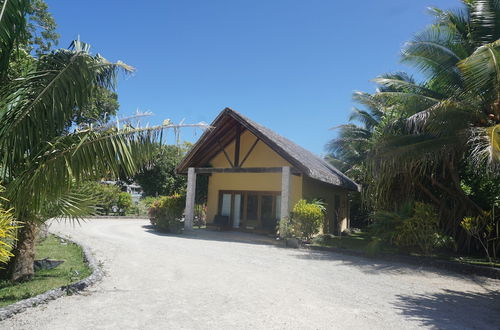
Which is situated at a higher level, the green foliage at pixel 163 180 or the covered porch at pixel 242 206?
the green foliage at pixel 163 180

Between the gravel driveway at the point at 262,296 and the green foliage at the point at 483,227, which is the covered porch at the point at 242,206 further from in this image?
the green foliage at the point at 483,227

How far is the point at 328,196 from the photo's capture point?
18.0 m

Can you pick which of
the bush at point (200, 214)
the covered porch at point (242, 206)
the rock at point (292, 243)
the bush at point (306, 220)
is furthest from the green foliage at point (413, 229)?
the bush at point (200, 214)

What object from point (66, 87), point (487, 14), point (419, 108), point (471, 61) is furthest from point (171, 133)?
point (487, 14)

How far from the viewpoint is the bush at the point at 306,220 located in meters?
11.7

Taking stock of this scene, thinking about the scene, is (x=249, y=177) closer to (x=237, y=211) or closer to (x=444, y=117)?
(x=237, y=211)

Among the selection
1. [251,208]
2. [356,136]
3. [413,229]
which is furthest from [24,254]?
[356,136]

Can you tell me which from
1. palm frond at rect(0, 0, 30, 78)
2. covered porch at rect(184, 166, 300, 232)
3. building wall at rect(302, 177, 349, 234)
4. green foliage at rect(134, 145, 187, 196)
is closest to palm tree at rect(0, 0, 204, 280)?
palm frond at rect(0, 0, 30, 78)

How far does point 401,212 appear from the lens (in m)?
10.5

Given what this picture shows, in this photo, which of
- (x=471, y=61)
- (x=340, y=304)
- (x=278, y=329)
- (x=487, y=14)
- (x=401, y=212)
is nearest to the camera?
(x=278, y=329)

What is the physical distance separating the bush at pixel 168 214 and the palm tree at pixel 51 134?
936cm

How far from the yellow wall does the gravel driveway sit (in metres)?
6.46

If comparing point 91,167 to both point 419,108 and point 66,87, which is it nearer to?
point 66,87

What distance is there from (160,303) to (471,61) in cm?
892
